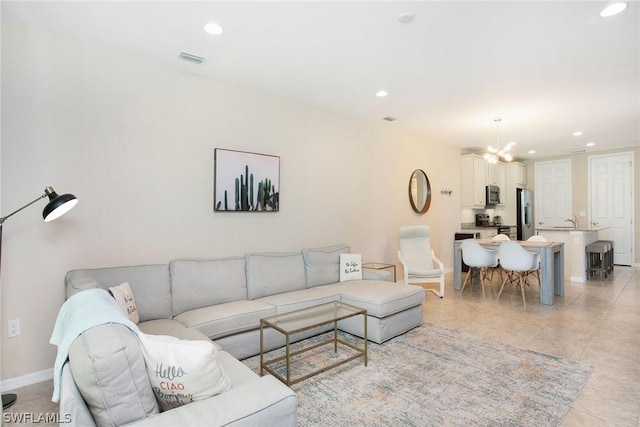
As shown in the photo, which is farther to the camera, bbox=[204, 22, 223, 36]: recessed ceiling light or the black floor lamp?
bbox=[204, 22, 223, 36]: recessed ceiling light

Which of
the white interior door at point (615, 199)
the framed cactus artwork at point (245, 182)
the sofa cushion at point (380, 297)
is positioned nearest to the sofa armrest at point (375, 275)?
the sofa cushion at point (380, 297)

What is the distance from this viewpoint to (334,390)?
7.72 feet

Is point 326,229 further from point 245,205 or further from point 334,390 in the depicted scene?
point 334,390

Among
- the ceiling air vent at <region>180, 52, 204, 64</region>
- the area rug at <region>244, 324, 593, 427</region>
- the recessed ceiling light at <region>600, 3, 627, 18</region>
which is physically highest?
the ceiling air vent at <region>180, 52, 204, 64</region>

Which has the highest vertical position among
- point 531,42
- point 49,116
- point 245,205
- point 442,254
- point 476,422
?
point 531,42

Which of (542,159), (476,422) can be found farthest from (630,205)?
(476,422)

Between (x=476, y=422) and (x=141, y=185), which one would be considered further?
(x=141, y=185)

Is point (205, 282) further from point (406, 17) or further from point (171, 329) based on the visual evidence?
point (406, 17)

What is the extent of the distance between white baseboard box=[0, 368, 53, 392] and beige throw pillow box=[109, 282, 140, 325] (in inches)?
31.9

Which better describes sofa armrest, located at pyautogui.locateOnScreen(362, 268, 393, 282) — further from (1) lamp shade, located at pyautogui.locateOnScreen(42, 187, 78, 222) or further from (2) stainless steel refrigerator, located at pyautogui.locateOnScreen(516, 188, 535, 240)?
(2) stainless steel refrigerator, located at pyautogui.locateOnScreen(516, 188, 535, 240)

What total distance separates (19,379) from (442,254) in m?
6.21

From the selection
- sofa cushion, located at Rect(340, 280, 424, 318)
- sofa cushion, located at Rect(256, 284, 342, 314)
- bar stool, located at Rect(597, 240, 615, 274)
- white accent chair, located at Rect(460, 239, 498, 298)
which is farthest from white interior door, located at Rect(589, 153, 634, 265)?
sofa cushion, located at Rect(256, 284, 342, 314)

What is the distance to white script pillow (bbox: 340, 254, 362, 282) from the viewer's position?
4102mm

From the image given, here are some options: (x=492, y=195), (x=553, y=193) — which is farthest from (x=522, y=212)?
(x=492, y=195)
